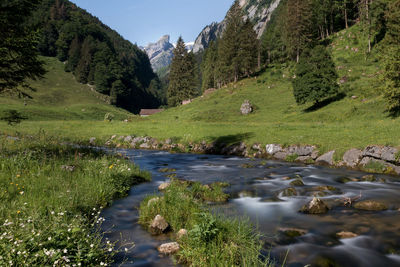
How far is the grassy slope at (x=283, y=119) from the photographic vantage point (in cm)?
1955

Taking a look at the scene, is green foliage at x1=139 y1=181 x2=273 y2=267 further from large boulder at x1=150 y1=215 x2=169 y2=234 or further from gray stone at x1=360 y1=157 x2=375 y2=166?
gray stone at x1=360 y1=157 x2=375 y2=166

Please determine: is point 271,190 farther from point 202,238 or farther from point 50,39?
point 50,39

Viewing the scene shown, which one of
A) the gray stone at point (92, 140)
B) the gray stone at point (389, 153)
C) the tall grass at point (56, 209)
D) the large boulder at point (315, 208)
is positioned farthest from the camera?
the gray stone at point (92, 140)

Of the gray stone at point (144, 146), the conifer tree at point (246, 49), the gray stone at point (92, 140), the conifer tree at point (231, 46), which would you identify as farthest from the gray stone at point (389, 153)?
the conifer tree at point (231, 46)

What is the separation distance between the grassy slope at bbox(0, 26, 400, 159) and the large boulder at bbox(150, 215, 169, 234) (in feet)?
45.1

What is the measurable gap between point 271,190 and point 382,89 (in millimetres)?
21590

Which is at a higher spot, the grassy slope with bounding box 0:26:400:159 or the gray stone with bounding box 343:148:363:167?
the grassy slope with bounding box 0:26:400:159

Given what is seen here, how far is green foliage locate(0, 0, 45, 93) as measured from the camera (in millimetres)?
10602

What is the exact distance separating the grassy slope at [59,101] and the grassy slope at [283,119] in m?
18.9

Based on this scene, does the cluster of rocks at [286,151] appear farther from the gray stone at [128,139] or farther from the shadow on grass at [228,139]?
the shadow on grass at [228,139]

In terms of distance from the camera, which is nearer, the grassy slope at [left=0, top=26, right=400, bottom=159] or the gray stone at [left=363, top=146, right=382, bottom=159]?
the gray stone at [left=363, top=146, right=382, bottom=159]

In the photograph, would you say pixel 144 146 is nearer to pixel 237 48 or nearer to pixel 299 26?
pixel 237 48

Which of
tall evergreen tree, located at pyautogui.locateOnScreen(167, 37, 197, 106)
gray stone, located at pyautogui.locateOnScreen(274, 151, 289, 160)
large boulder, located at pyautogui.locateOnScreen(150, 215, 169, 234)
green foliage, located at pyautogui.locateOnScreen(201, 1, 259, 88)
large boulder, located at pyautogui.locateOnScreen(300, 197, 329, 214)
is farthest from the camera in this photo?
tall evergreen tree, located at pyautogui.locateOnScreen(167, 37, 197, 106)

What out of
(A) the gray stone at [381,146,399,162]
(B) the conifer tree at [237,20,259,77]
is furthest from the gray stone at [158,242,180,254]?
(B) the conifer tree at [237,20,259,77]
